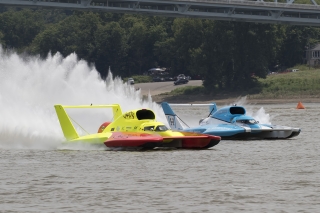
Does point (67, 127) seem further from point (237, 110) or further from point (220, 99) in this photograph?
point (220, 99)

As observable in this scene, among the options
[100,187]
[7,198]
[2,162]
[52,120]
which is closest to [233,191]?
[100,187]

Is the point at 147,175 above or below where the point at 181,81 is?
above

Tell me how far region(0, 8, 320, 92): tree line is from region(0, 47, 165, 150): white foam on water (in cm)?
5242

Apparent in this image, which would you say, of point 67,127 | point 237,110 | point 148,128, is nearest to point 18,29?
point 237,110

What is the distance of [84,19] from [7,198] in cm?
11398

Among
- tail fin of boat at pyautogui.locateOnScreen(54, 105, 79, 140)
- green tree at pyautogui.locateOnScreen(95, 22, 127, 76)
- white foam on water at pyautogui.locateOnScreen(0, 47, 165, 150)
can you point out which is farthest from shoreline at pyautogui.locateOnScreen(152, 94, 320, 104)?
tail fin of boat at pyautogui.locateOnScreen(54, 105, 79, 140)

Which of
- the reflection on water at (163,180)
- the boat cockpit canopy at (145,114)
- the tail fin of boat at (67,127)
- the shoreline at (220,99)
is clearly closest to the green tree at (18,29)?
the shoreline at (220,99)

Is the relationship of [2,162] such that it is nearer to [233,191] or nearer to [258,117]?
[233,191]

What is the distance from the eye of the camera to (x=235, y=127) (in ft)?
116

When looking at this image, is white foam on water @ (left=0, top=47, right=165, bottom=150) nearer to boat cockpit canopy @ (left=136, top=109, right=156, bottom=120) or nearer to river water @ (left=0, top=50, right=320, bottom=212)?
river water @ (left=0, top=50, right=320, bottom=212)

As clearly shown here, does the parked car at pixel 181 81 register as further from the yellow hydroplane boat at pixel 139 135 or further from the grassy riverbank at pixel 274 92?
the yellow hydroplane boat at pixel 139 135

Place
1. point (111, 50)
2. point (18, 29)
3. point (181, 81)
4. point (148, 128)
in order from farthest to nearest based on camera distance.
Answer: point (18, 29) → point (111, 50) → point (181, 81) → point (148, 128)

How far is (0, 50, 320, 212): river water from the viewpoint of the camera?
64.6 feet

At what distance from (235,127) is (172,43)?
7824cm
